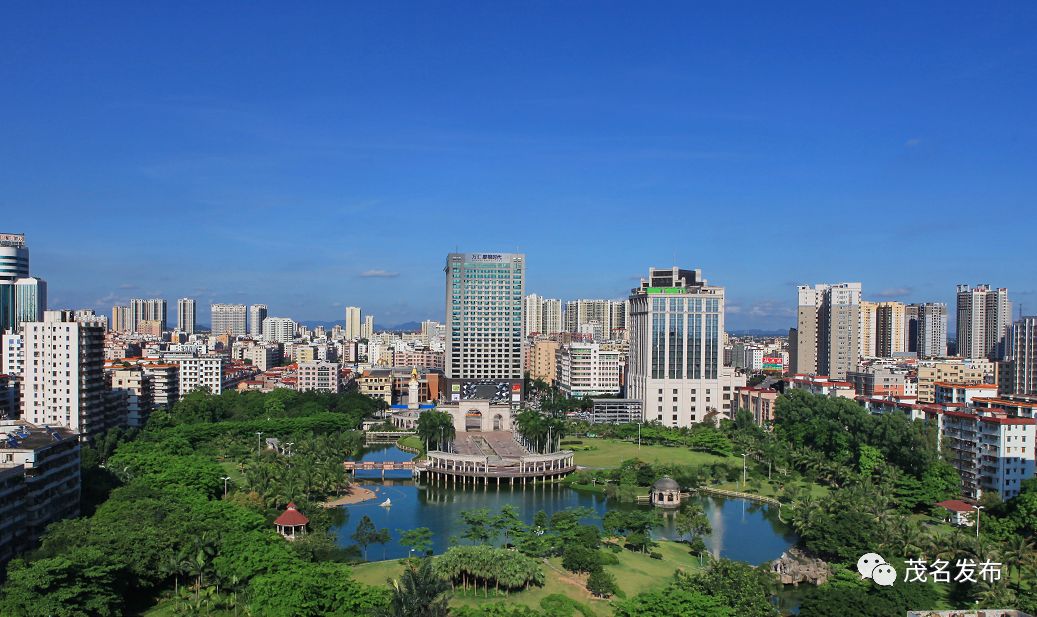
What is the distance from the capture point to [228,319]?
153 metres

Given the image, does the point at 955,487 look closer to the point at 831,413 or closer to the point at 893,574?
the point at 831,413

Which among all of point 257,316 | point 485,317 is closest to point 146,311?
point 257,316

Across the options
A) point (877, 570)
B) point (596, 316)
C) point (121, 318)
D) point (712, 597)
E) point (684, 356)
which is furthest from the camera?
point (121, 318)

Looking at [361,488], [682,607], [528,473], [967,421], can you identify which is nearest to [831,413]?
[967,421]

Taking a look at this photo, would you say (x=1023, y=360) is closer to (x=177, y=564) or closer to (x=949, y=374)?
(x=949, y=374)

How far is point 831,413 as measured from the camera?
41.1 m

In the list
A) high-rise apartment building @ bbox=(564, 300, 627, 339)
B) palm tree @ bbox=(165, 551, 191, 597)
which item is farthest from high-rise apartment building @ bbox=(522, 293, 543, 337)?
palm tree @ bbox=(165, 551, 191, 597)

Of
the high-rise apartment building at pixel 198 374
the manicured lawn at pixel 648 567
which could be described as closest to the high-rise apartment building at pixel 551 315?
the high-rise apartment building at pixel 198 374

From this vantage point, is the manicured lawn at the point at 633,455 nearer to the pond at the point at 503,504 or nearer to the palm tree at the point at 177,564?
the pond at the point at 503,504

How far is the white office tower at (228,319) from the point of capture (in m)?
153

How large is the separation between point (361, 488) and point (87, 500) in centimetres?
1090

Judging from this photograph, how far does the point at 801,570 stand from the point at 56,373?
105 ft

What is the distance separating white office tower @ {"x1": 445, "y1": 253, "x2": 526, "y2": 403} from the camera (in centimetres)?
6359

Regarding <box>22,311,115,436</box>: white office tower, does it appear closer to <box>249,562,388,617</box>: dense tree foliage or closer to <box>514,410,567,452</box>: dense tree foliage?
<box>514,410,567,452</box>: dense tree foliage
